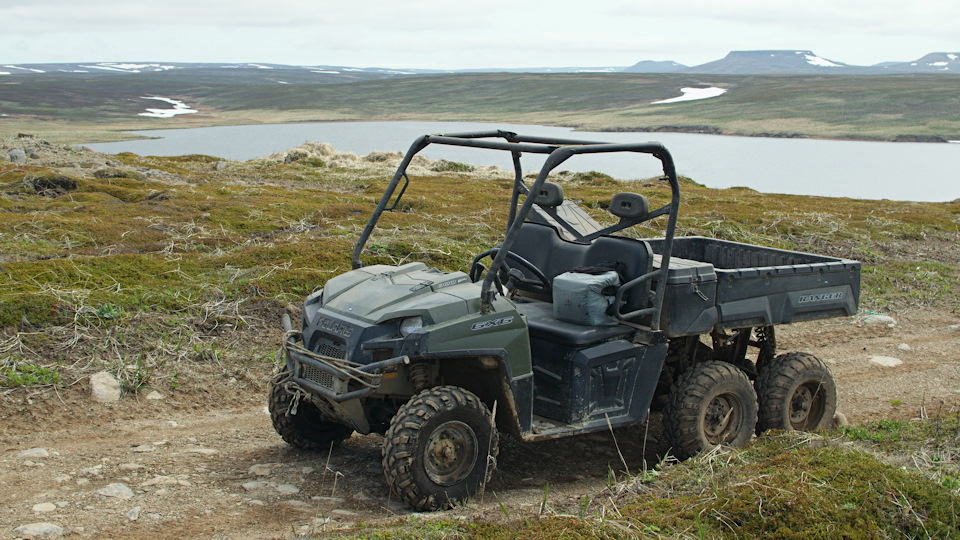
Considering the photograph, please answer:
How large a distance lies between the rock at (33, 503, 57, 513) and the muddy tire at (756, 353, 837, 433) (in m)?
5.59

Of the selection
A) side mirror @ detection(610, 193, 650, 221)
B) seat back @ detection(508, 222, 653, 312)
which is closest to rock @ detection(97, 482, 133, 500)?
seat back @ detection(508, 222, 653, 312)

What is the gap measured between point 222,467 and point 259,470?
11.9 inches

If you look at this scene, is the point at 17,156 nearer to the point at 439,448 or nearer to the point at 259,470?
the point at 259,470

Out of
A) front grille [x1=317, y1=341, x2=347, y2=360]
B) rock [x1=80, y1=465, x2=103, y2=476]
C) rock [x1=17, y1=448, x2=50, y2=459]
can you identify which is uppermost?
front grille [x1=317, y1=341, x2=347, y2=360]

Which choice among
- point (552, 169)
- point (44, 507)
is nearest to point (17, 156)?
point (44, 507)

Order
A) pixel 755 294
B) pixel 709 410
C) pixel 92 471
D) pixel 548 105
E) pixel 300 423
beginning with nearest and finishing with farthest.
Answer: pixel 92 471 < pixel 300 423 < pixel 709 410 < pixel 755 294 < pixel 548 105

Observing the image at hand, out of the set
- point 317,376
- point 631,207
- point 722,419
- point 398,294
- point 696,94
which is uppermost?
point 696,94

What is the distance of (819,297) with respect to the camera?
24.5 ft

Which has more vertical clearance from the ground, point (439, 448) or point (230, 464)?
point (439, 448)

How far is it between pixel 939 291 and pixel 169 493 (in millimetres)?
12701

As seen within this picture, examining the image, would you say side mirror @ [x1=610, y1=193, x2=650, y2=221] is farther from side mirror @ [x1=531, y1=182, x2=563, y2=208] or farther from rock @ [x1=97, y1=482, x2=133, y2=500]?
rock @ [x1=97, y1=482, x2=133, y2=500]

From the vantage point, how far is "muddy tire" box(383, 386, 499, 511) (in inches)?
210

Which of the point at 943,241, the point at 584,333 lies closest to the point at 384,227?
the point at 584,333

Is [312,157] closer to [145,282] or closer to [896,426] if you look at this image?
[145,282]
